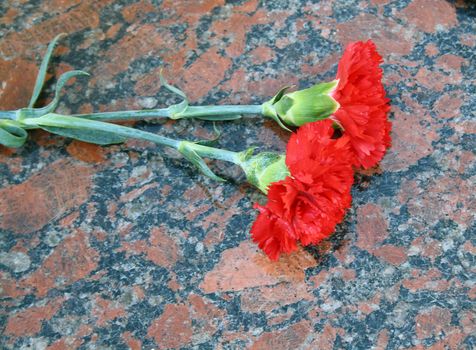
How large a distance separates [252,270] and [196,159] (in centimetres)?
17

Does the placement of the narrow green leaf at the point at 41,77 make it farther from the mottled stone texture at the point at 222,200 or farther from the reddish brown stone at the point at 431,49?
the reddish brown stone at the point at 431,49

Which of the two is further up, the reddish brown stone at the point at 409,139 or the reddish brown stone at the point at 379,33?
the reddish brown stone at the point at 379,33

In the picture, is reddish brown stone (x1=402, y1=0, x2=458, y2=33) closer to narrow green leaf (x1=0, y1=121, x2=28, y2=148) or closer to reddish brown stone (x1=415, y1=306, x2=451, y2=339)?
reddish brown stone (x1=415, y1=306, x2=451, y2=339)

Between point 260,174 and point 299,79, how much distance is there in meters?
0.24

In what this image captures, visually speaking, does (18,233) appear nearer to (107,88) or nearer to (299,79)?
(107,88)

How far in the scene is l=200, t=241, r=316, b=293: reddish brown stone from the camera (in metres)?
0.89

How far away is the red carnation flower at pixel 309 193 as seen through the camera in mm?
763

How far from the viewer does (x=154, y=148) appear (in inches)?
39.2

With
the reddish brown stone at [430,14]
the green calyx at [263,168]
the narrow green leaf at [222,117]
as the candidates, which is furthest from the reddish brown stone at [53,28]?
the reddish brown stone at [430,14]

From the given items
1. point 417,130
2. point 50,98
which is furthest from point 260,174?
point 50,98

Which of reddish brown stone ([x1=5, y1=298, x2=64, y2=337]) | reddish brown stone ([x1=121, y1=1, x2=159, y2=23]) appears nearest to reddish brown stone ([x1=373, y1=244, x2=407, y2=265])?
reddish brown stone ([x1=5, y1=298, x2=64, y2=337])

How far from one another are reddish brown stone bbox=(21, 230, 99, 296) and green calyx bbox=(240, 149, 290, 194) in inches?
9.5

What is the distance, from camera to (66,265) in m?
0.91

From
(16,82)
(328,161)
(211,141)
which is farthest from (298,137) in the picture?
(16,82)
